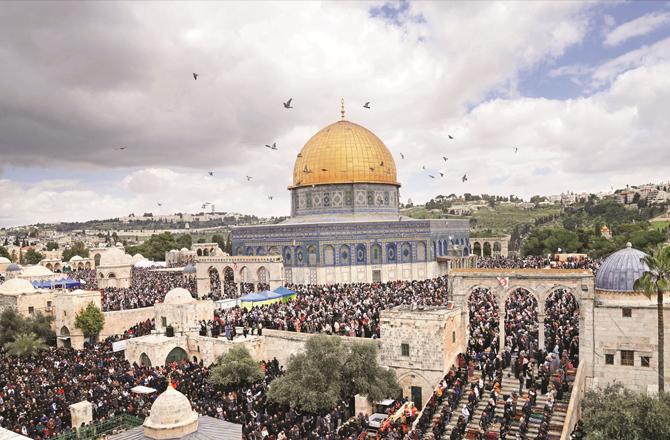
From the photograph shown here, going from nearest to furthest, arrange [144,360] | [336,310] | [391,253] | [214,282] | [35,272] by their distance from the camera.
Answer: [144,360], [336,310], [391,253], [35,272], [214,282]

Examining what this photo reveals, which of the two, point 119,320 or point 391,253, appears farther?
point 391,253

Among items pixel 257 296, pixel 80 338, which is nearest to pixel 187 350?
pixel 257 296

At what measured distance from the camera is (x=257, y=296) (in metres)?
27.6

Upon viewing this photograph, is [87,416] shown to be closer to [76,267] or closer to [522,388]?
[522,388]

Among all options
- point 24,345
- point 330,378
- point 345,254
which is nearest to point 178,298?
point 24,345

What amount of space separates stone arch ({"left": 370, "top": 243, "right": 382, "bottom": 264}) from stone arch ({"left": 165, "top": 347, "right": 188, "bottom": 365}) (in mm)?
16009

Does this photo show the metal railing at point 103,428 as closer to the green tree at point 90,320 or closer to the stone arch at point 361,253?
the green tree at point 90,320

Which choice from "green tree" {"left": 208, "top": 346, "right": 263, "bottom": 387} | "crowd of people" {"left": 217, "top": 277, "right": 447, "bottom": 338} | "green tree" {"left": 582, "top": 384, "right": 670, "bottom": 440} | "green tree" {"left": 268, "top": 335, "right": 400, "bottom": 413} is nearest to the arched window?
"crowd of people" {"left": 217, "top": 277, "right": 447, "bottom": 338}

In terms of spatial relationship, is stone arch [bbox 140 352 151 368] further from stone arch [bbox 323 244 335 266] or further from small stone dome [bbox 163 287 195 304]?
stone arch [bbox 323 244 335 266]

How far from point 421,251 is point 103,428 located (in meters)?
26.3

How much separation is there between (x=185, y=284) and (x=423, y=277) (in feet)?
56.1

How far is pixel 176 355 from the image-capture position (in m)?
23.3

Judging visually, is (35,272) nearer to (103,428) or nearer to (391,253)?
(391,253)

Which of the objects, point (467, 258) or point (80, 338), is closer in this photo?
point (80, 338)
